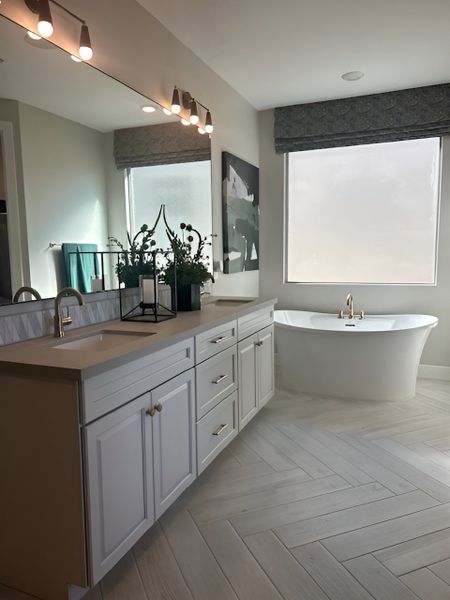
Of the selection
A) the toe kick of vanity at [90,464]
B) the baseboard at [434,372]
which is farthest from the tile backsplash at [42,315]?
the baseboard at [434,372]

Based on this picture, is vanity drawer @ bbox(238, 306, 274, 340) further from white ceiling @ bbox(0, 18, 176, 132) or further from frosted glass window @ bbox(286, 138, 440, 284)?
frosted glass window @ bbox(286, 138, 440, 284)

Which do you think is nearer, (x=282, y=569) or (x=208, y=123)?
(x=282, y=569)

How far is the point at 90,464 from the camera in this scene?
1422 mm

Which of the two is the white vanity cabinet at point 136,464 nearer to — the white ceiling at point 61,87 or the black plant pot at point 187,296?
the black plant pot at point 187,296

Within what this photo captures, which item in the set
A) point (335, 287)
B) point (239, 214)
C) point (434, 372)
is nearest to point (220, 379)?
point (239, 214)

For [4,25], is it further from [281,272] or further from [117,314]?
[281,272]

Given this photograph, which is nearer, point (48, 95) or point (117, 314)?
point (48, 95)

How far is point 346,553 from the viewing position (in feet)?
5.92

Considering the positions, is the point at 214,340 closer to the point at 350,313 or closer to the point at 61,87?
the point at 61,87

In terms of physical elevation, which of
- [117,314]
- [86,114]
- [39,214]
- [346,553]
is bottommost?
[346,553]

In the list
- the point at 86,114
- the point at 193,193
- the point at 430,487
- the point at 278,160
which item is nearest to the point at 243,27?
the point at 193,193

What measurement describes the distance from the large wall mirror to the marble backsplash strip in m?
0.05

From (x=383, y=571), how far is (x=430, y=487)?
0.75 m

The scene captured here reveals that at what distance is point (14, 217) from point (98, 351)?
2.11 feet
